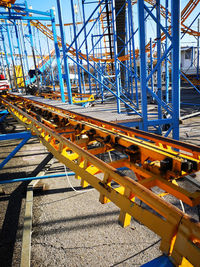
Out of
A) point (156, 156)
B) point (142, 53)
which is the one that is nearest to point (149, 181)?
point (156, 156)

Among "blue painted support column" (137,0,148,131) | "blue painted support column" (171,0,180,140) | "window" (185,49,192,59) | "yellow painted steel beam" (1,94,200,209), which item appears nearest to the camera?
"yellow painted steel beam" (1,94,200,209)

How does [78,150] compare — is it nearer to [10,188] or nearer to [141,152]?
[141,152]

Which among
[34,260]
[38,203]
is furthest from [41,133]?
[34,260]

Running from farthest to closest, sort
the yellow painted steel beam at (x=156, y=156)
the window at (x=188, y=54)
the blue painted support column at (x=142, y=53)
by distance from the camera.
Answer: the window at (x=188, y=54) → the blue painted support column at (x=142, y=53) → the yellow painted steel beam at (x=156, y=156)

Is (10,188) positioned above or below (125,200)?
below

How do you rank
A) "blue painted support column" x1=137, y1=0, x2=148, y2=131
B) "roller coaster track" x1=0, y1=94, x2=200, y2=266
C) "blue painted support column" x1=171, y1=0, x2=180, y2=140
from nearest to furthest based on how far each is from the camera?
"roller coaster track" x1=0, y1=94, x2=200, y2=266 < "blue painted support column" x1=171, y1=0, x2=180, y2=140 < "blue painted support column" x1=137, y1=0, x2=148, y2=131

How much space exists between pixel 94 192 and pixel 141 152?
7.37ft

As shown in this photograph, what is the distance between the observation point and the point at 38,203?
12.5 feet

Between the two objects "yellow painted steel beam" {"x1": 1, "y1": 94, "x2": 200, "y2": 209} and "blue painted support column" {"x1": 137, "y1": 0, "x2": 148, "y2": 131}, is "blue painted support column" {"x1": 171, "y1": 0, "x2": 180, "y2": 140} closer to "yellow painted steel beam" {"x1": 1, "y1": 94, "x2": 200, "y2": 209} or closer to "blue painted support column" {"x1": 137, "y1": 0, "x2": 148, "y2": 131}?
"blue painted support column" {"x1": 137, "y1": 0, "x2": 148, "y2": 131}

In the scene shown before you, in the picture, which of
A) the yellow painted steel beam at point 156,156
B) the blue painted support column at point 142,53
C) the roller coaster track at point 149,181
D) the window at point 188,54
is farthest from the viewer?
the window at point 188,54

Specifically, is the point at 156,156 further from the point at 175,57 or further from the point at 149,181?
the point at 175,57

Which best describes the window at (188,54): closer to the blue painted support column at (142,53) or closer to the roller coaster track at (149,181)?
the blue painted support column at (142,53)

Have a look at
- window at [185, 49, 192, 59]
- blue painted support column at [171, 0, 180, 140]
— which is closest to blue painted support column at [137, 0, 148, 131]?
blue painted support column at [171, 0, 180, 140]

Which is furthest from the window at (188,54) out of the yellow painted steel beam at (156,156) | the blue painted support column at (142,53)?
the yellow painted steel beam at (156,156)
